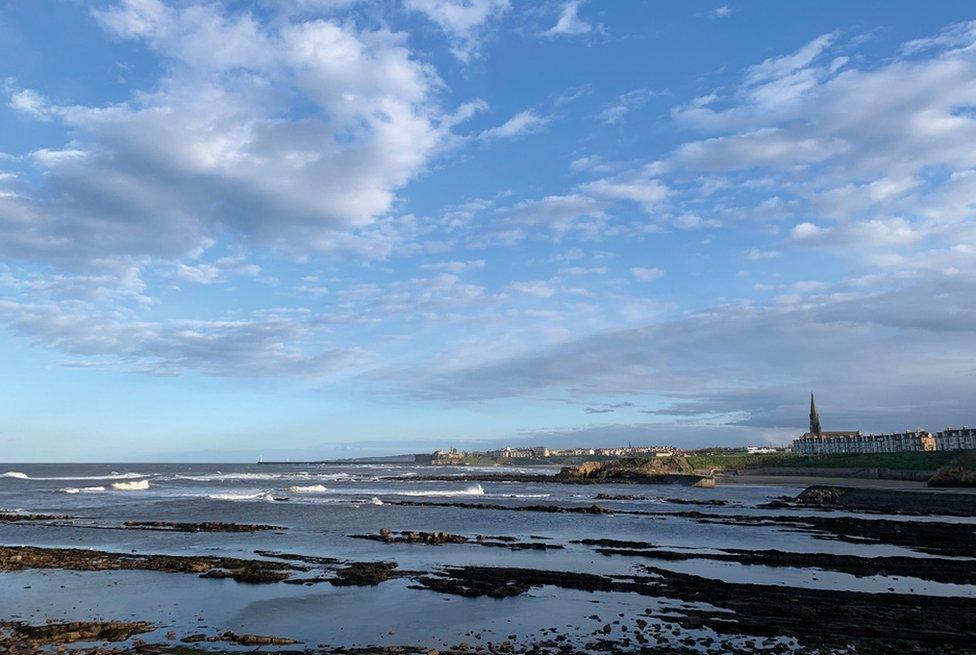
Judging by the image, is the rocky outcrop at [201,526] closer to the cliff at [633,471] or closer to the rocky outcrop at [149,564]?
the rocky outcrop at [149,564]

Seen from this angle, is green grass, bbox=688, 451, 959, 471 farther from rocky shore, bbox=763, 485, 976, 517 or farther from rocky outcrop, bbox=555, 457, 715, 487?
rocky shore, bbox=763, 485, 976, 517

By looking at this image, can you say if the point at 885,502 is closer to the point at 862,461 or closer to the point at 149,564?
the point at 862,461

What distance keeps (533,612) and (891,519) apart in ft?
142

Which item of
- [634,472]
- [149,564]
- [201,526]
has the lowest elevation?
[634,472]

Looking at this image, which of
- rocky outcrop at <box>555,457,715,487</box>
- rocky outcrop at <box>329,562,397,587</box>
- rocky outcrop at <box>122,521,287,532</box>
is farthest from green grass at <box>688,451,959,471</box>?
rocky outcrop at <box>329,562,397,587</box>

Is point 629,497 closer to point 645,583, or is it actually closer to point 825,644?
point 645,583

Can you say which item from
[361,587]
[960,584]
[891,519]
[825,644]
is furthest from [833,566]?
[891,519]

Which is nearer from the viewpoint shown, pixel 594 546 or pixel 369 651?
pixel 369 651

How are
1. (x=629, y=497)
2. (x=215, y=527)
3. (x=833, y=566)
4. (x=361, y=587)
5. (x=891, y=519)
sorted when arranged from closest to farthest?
(x=361, y=587) < (x=833, y=566) < (x=215, y=527) < (x=891, y=519) < (x=629, y=497)

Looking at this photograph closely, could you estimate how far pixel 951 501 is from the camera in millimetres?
63031

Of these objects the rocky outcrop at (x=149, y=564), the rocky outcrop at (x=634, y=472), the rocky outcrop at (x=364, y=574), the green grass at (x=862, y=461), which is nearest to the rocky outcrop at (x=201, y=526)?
the rocky outcrop at (x=149, y=564)

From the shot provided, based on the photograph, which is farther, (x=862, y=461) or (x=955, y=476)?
(x=862, y=461)

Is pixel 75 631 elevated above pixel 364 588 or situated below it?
above

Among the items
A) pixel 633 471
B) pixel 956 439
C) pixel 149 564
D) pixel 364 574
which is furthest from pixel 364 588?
pixel 956 439
